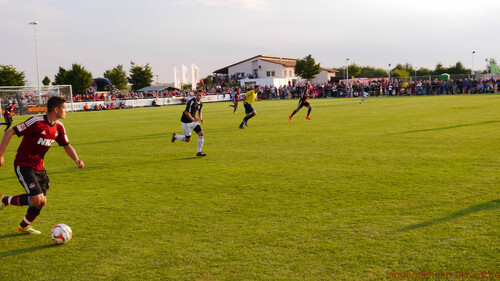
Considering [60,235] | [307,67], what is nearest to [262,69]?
[307,67]

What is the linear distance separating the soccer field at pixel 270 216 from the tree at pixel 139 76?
229 feet

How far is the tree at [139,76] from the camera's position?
77812 millimetres

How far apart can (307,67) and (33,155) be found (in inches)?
2920

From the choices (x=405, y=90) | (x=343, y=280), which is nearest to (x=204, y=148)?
(x=343, y=280)

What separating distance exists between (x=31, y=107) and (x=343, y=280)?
131ft

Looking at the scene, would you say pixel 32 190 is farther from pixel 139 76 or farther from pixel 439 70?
pixel 439 70

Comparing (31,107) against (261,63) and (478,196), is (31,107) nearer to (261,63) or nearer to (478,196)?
(478,196)

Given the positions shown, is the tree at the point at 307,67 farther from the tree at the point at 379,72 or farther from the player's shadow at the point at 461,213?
the player's shadow at the point at 461,213

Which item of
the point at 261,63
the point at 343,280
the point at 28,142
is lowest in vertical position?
the point at 343,280

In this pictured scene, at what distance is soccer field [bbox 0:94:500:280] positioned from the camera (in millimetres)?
4117

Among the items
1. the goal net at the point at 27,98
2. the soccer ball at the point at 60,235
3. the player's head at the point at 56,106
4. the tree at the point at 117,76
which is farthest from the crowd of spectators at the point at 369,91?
the soccer ball at the point at 60,235

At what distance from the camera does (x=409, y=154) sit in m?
9.80

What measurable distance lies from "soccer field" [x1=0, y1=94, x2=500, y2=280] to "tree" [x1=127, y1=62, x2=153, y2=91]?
6966 cm

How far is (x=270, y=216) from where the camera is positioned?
5617 mm
